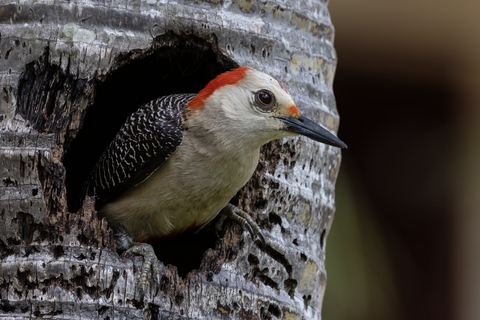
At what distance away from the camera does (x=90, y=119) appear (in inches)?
227

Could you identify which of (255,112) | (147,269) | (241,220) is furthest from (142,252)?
(255,112)

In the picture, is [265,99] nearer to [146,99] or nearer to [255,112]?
[255,112]

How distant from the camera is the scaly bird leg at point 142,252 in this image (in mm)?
3795

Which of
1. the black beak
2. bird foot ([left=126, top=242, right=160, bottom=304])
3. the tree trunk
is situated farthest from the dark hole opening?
bird foot ([left=126, top=242, right=160, bottom=304])

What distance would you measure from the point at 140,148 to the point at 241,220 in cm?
81

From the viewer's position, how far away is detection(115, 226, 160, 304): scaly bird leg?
12.5 feet

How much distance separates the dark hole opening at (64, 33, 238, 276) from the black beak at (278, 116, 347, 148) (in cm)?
62

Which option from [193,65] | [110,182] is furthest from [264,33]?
[110,182]

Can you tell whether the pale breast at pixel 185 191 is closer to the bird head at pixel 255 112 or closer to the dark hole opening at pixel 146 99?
the bird head at pixel 255 112

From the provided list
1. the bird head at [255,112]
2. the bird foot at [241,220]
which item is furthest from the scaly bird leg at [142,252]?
the bird head at [255,112]

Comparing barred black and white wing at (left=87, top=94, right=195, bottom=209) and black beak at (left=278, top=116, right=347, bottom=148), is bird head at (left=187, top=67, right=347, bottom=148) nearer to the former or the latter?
black beak at (left=278, top=116, right=347, bottom=148)

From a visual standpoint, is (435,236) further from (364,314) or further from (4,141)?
(4,141)

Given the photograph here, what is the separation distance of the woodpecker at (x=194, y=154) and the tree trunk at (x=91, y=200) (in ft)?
0.63

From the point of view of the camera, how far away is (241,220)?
14.4 ft
